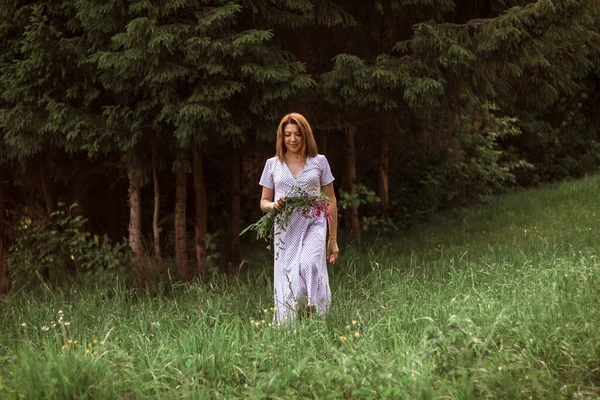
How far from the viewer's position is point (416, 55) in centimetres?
895

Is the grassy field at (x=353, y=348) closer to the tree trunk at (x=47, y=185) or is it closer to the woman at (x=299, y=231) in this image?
the woman at (x=299, y=231)

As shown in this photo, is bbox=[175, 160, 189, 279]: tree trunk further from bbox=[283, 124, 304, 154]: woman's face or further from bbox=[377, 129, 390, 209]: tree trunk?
bbox=[377, 129, 390, 209]: tree trunk

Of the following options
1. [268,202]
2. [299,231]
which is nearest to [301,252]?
[299,231]

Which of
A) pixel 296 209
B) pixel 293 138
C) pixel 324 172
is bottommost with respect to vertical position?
pixel 296 209

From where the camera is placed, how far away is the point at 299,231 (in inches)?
255

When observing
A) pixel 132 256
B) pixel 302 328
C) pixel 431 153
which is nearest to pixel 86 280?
pixel 132 256

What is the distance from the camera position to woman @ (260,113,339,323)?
251 inches

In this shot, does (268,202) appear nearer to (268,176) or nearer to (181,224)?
(268,176)

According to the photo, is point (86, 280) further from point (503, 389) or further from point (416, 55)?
point (503, 389)

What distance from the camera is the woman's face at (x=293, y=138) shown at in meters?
6.48

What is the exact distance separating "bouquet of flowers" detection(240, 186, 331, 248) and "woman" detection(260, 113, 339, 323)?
0.05 metres

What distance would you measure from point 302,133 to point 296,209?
67cm

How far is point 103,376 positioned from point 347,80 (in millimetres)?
5297

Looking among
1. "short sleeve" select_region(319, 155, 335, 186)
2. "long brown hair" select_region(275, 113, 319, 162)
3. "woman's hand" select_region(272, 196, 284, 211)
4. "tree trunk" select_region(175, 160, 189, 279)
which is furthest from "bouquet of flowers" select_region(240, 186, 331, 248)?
"tree trunk" select_region(175, 160, 189, 279)
